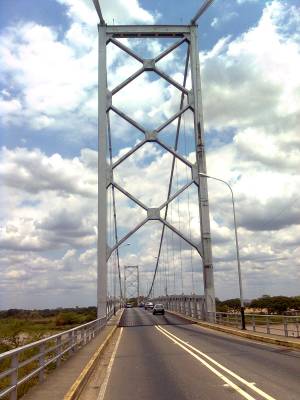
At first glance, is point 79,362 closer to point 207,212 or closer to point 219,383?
point 219,383

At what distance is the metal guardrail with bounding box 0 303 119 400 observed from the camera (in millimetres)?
7574

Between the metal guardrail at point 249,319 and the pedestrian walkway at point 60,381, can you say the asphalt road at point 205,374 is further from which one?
the metal guardrail at point 249,319

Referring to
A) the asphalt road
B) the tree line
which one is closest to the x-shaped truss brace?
the asphalt road

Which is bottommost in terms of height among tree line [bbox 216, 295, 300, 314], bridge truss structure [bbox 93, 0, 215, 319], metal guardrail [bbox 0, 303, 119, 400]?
metal guardrail [bbox 0, 303, 119, 400]

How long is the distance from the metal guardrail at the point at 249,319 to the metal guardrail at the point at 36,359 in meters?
7.83

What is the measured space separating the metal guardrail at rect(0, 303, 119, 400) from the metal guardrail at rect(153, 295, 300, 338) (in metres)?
7.83

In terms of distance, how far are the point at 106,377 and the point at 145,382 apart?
4.62 ft

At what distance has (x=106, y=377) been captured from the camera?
37.1 ft

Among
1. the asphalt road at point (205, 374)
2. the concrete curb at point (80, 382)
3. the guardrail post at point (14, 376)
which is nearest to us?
the guardrail post at point (14, 376)

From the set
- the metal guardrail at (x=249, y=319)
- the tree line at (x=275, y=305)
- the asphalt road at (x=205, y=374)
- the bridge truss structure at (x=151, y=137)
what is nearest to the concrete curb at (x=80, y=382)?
the asphalt road at (x=205, y=374)

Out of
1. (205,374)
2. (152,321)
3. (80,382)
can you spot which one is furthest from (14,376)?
(152,321)

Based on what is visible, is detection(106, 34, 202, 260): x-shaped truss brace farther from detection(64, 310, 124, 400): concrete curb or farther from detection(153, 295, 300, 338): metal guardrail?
detection(64, 310, 124, 400): concrete curb

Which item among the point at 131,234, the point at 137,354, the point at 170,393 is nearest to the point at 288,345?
the point at 137,354

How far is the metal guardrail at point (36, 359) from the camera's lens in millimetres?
7574
